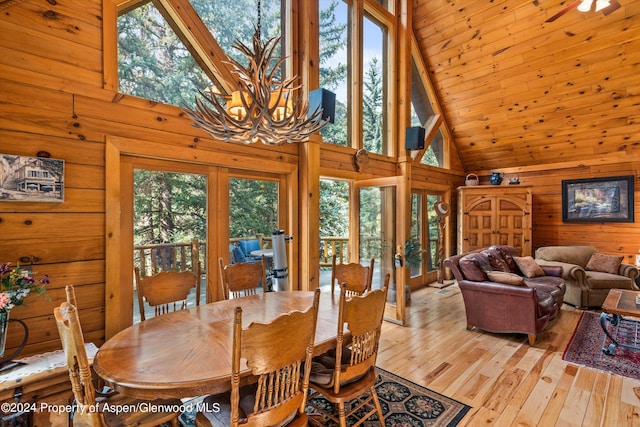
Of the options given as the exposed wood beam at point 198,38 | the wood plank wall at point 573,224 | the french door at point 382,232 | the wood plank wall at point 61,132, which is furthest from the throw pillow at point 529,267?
the wood plank wall at point 61,132

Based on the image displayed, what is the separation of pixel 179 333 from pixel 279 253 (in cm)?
145

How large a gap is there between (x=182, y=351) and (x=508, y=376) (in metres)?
2.75

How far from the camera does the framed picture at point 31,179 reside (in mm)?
1988

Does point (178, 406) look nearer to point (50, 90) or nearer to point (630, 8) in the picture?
point (50, 90)

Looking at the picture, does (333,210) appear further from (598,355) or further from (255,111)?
(255,111)

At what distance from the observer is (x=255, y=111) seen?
192 centimetres

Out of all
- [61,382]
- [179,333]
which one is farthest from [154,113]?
[61,382]

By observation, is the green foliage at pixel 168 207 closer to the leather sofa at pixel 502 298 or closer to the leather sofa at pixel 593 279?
the leather sofa at pixel 502 298

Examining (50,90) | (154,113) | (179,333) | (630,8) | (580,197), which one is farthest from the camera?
(580,197)

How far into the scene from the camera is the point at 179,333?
71.6 inches

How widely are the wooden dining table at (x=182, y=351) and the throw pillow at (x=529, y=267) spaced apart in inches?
151

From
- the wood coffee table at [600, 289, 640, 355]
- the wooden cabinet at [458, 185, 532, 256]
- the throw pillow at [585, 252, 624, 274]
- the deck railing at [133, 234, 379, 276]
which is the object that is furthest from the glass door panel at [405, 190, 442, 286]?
the deck railing at [133, 234, 379, 276]

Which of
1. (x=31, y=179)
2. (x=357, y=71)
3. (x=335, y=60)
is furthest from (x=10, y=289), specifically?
(x=357, y=71)

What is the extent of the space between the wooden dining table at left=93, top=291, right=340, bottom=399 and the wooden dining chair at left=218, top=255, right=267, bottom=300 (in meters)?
0.30
